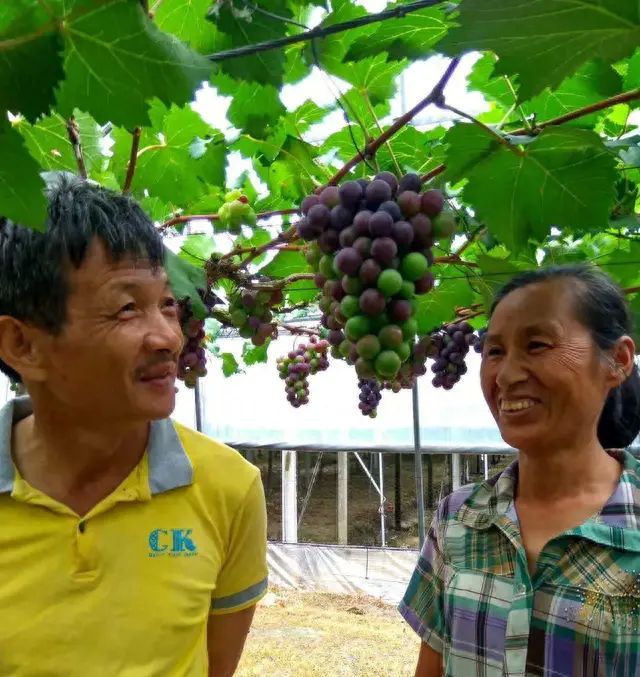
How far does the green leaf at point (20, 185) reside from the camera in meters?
0.65

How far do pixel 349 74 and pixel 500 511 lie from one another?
839 mm

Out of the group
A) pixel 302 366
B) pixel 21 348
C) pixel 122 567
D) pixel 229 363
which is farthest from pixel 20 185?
pixel 302 366

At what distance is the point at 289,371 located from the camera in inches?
157

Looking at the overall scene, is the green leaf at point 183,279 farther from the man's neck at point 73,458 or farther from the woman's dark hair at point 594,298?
the woman's dark hair at point 594,298

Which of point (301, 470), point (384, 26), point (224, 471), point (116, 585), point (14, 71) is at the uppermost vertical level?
point (384, 26)

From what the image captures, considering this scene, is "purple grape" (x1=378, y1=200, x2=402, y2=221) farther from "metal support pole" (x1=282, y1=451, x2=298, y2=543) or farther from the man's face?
"metal support pole" (x1=282, y1=451, x2=298, y2=543)

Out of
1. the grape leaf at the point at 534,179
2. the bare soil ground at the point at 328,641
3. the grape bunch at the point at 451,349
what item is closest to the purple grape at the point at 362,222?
the grape leaf at the point at 534,179

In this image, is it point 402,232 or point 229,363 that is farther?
point 229,363

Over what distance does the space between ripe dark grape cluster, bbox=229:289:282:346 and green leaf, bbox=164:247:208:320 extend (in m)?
0.57

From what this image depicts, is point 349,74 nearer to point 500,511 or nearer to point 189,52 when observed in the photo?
point 189,52

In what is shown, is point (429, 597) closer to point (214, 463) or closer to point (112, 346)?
point (214, 463)

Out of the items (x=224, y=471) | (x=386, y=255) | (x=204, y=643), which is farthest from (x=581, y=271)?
(x=204, y=643)

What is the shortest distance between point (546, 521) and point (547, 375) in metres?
0.25

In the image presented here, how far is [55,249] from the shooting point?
0.89 meters
